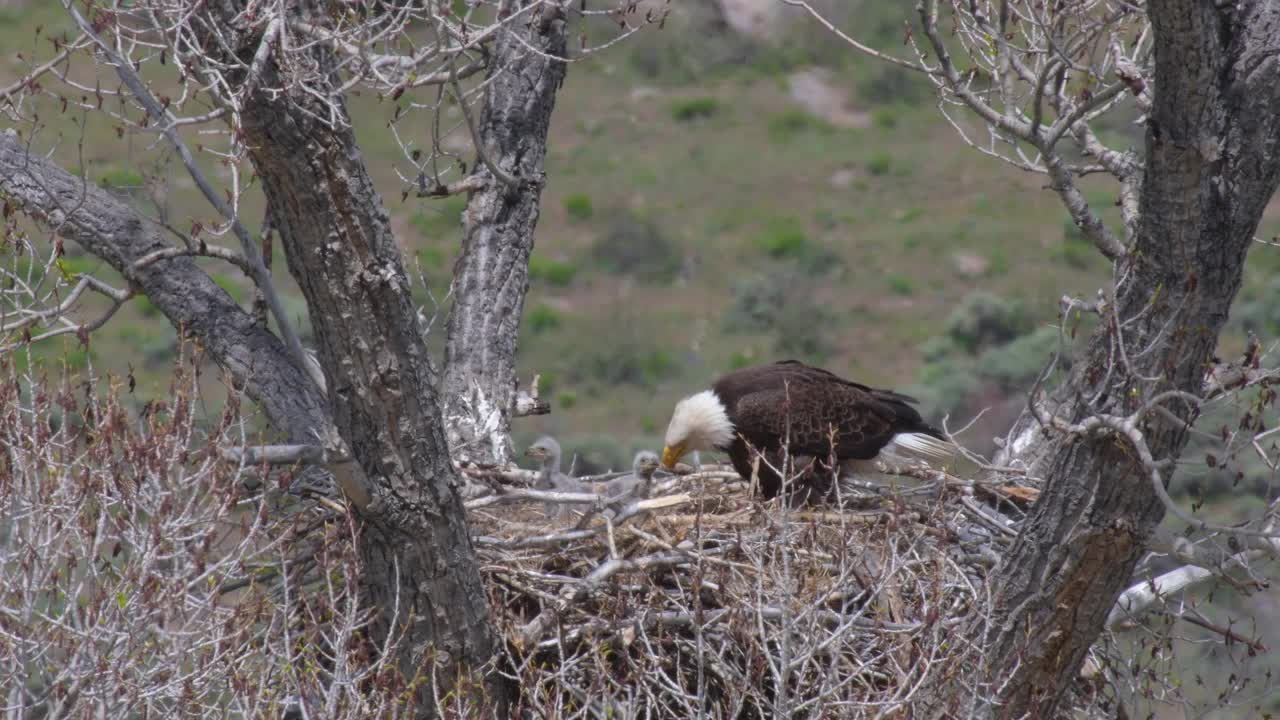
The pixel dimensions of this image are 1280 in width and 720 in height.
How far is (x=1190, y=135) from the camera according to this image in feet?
15.0

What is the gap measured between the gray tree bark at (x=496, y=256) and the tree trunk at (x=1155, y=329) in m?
3.17

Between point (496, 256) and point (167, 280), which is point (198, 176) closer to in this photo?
point (167, 280)

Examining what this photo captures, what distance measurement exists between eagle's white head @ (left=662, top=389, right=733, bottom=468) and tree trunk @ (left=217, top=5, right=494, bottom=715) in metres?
2.27

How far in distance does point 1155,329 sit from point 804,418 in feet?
9.47

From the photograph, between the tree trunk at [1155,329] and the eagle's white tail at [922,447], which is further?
the eagle's white tail at [922,447]

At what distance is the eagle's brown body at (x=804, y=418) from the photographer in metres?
7.52

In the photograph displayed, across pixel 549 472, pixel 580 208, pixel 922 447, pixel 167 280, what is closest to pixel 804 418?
pixel 922 447

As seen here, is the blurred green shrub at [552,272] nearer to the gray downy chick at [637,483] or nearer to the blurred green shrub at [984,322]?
the blurred green shrub at [984,322]

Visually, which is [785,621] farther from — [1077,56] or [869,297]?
[869,297]

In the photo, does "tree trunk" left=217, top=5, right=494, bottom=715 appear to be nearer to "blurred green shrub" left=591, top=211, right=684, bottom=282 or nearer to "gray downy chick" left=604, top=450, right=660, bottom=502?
"gray downy chick" left=604, top=450, right=660, bottom=502

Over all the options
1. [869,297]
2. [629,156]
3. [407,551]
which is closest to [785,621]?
[407,551]

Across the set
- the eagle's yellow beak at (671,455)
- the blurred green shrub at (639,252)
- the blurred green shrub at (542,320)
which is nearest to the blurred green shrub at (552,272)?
the blurred green shrub at (639,252)

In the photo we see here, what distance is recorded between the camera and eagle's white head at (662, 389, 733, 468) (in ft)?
25.2

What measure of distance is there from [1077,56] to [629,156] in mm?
29531
